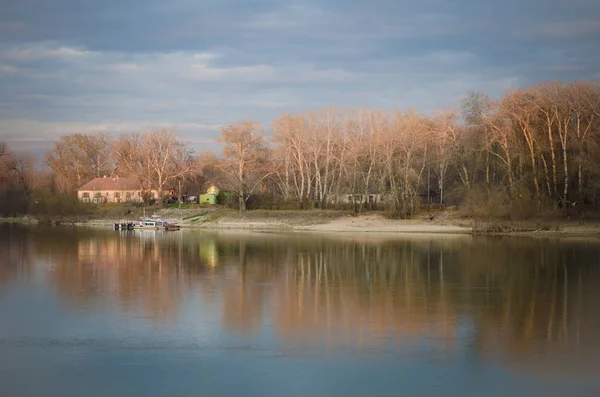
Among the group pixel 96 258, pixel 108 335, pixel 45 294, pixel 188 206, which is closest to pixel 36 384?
pixel 108 335

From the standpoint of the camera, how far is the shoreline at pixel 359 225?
58500mm

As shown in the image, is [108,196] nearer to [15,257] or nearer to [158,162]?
[158,162]

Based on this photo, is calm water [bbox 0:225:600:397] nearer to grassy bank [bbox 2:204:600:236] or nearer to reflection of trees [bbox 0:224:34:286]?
reflection of trees [bbox 0:224:34:286]

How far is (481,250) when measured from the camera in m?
44.4

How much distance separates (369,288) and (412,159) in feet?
144

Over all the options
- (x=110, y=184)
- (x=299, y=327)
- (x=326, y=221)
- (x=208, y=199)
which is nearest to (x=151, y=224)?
(x=326, y=221)

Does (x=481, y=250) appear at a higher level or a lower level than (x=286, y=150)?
lower

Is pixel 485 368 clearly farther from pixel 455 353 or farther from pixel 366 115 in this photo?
pixel 366 115

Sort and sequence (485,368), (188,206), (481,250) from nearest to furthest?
(485,368), (481,250), (188,206)

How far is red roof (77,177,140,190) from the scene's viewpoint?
104 meters

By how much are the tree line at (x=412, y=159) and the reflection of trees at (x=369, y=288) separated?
13.0 metres

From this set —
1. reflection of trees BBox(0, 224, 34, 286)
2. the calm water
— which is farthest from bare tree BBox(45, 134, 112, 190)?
the calm water

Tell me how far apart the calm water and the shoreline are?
21112 millimetres

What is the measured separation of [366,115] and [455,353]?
61877 mm
